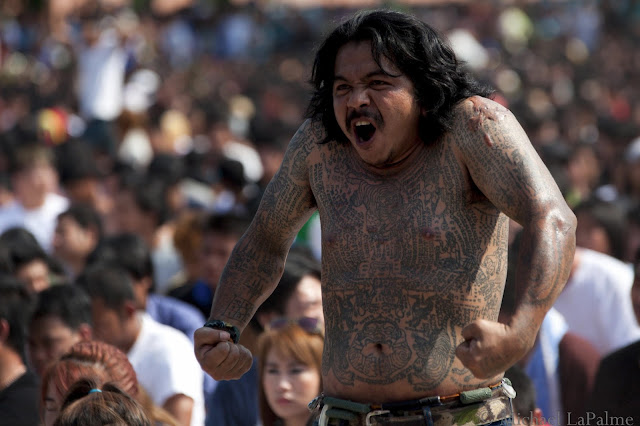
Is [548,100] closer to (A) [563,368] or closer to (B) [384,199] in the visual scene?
(A) [563,368]

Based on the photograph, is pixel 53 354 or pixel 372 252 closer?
pixel 372 252

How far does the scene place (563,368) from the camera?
5.66m

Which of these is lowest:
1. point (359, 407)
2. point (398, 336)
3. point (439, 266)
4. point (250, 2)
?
point (250, 2)

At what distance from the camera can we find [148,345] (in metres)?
5.71

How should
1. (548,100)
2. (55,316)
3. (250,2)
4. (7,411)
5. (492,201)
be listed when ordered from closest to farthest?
(492,201)
(7,411)
(55,316)
(548,100)
(250,2)

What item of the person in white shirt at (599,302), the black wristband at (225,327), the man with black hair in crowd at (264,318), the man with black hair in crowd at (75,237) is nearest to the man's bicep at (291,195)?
the black wristband at (225,327)

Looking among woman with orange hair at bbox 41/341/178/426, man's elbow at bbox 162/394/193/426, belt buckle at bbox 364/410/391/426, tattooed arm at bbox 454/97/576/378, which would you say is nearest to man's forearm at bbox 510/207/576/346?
tattooed arm at bbox 454/97/576/378

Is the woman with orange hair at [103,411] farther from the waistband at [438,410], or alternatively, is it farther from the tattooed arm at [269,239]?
the waistband at [438,410]

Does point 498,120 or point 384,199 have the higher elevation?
point 498,120

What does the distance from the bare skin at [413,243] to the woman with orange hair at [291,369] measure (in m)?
1.63

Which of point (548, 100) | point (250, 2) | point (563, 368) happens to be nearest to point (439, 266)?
point (563, 368)

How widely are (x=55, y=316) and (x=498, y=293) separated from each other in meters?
2.95

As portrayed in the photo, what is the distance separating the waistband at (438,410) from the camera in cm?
318

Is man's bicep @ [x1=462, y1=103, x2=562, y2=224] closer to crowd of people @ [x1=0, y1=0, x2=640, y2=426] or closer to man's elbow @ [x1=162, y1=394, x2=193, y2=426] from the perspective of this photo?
crowd of people @ [x1=0, y1=0, x2=640, y2=426]
